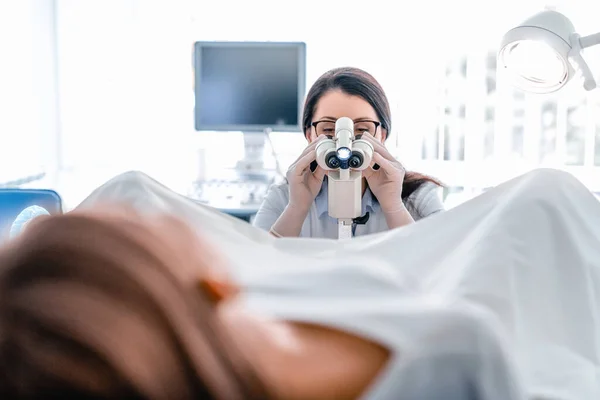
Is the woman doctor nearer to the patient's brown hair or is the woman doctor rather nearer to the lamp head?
the lamp head

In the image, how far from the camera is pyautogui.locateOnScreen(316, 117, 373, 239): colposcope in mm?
1397

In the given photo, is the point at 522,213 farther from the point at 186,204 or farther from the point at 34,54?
the point at 34,54

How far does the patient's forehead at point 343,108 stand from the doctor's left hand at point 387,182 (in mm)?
120

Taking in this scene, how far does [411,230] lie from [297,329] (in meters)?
0.42

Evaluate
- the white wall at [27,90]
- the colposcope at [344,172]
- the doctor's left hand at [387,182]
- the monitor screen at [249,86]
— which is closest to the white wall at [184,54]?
the white wall at [27,90]

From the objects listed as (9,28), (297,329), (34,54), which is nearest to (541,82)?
(297,329)

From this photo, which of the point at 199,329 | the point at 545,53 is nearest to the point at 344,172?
the point at 545,53

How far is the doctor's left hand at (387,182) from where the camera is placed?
1590 mm

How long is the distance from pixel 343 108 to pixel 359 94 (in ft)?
0.22

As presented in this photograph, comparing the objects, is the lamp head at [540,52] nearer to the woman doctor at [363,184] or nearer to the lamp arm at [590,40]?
the lamp arm at [590,40]

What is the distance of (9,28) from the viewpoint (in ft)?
8.73

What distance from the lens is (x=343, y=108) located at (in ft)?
5.50

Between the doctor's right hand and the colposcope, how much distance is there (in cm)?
12

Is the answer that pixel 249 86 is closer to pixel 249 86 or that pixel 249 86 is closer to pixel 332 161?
pixel 249 86
